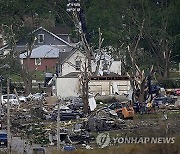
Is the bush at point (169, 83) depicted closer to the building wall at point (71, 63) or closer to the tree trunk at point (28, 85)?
the building wall at point (71, 63)

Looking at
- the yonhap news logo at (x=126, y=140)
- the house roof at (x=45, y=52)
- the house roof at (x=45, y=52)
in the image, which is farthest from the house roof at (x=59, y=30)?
the yonhap news logo at (x=126, y=140)

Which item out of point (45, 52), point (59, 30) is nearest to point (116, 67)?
point (45, 52)

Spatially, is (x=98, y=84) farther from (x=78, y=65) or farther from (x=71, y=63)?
(x=71, y=63)

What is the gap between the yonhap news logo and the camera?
68.6 ft

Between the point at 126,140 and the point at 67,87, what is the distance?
16.6 m

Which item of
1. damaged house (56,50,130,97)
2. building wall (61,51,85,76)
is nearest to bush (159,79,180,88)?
damaged house (56,50,130,97)

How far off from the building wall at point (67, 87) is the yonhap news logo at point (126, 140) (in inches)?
501

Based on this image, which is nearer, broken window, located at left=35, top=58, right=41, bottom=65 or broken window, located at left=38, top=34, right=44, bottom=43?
broken window, located at left=35, top=58, right=41, bottom=65

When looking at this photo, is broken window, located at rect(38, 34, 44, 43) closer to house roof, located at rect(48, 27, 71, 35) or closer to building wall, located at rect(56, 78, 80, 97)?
house roof, located at rect(48, 27, 71, 35)

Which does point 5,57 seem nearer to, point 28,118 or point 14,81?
point 14,81

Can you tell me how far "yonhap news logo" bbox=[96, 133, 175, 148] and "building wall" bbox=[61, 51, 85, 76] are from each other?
18.5 metres

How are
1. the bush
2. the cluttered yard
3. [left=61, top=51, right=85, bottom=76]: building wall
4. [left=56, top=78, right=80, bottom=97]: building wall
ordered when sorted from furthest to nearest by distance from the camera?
1. [left=61, top=51, right=85, bottom=76]: building wall
2. the bush
3. [left=56, top=78, right=80, bottom=97]: building wall
4. the cluttered yard

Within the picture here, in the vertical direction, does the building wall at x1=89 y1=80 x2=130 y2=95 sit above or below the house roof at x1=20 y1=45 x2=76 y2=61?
below

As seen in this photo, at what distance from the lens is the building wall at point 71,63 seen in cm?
4481
